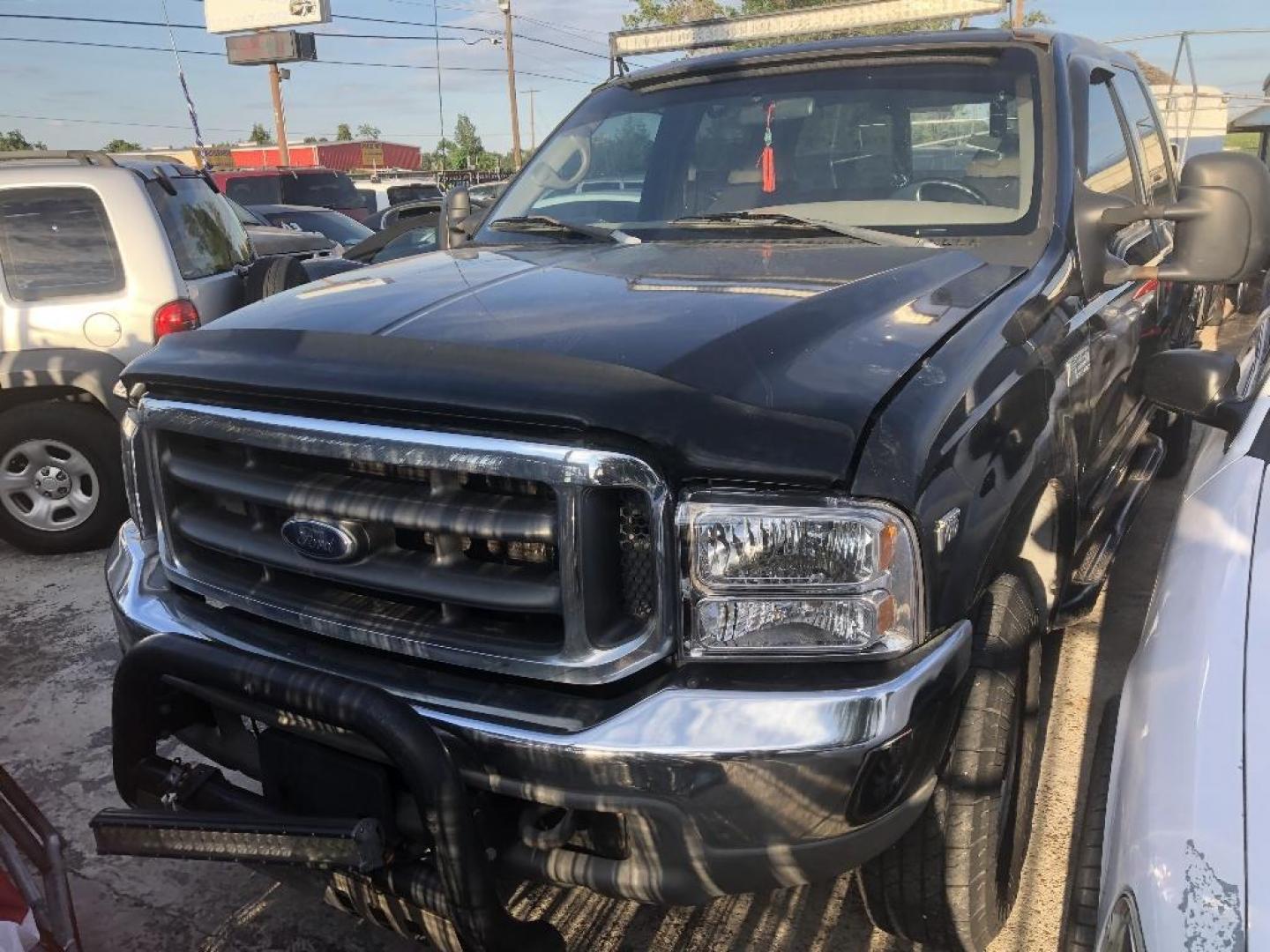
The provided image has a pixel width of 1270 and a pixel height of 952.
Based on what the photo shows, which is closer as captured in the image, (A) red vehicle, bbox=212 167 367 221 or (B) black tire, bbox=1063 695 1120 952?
(B) black tire, bbox=1063 695 1120 952

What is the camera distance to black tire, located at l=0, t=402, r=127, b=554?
535 centimetres

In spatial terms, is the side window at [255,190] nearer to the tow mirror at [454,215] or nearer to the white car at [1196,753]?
the tow mirror at [454,215]

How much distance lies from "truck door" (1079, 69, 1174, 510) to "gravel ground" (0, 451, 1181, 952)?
2.18 ft

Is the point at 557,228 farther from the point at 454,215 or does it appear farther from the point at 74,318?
the point at 74,318

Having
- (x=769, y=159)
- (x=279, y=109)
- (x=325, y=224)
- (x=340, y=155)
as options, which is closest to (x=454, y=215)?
(x=769, y=159)

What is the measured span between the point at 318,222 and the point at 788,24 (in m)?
9.92

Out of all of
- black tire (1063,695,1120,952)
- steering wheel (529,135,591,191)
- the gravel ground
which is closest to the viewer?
black tire (1063,695,1120,952)

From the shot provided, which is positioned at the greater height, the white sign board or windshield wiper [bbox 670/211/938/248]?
the white sign board

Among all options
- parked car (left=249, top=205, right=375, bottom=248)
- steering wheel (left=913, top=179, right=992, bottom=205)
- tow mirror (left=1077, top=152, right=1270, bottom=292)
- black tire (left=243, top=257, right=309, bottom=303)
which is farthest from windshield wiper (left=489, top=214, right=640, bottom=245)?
parked car (left=249, top=205, right=375, bottom=248)

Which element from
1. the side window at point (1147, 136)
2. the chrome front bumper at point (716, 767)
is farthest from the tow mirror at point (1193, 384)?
the side window at point (1147, 136)

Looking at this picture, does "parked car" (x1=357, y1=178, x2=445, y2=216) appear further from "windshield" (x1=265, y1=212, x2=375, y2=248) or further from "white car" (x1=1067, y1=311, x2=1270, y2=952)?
"white car" (x1=1067, y1=311, x2=1270, y2=952)

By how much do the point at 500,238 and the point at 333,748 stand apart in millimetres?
1974

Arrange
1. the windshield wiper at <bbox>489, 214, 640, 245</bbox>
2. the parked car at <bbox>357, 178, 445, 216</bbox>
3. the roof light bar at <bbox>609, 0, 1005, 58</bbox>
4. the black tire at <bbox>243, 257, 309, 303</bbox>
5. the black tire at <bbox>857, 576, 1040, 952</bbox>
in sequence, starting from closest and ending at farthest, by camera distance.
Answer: the black tire at <bbox>857, 576, 1040, 952</bbox> < the windshield wiper at <bbox>489, 214, 640, 245</bbox> < the roof light bar at <bbox>609, 0, 1005, 58</bbox> < the black tire at <bbox>243, 257, 309, 303</bbox> < the parked car at <bbox>357, 178, 445, 216</bbox>

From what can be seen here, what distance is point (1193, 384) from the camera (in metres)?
2.63
